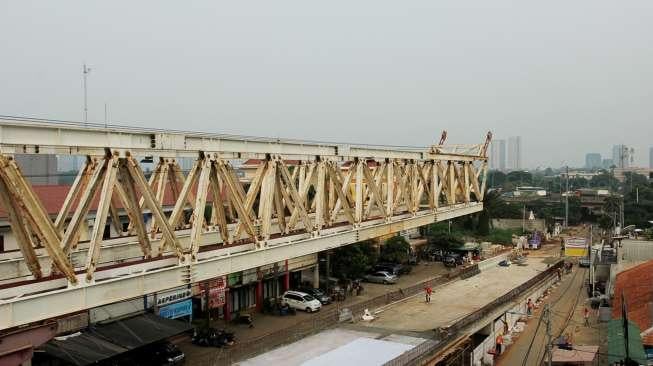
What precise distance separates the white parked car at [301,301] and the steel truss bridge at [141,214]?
17.5 feet

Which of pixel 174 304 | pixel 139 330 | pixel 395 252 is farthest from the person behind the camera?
pixel 395 252

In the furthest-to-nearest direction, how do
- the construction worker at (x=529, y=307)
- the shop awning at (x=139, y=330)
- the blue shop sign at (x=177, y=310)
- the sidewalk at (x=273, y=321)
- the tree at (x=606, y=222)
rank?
1. the tree at (x=606, y=222)
2. the construction worker at (x=529, y=307)
3. the blue shop sign at (x=177, y=310)
4. the sidewalk at (x=273, y=321)
5. the shop awning at (x=139, y=330)

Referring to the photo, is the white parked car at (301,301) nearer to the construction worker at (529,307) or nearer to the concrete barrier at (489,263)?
the construction worker at (529,307)

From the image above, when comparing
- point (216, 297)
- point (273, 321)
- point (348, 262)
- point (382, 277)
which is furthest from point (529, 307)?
point (216, 297)

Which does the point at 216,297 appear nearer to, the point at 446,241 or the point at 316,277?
the point at 316,277

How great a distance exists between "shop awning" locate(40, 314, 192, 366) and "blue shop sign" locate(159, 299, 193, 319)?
1596 millimetres

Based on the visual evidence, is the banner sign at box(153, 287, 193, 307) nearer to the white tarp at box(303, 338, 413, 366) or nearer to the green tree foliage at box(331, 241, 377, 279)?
the white tarp at box(303, 338, 413, 366)

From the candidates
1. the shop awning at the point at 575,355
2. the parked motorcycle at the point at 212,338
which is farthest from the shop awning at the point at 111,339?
the shop awning at the point at 575,355

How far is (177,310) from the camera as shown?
2109 centimetres

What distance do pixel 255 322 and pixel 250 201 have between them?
9.59m

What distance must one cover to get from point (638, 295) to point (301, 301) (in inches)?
528

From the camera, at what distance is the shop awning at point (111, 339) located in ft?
50.0

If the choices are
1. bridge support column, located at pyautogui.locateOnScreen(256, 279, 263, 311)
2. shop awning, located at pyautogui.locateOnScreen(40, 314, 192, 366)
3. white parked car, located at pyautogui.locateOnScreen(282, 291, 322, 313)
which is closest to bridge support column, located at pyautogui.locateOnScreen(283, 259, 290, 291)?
white parked car, located at pyautogui.locateOnScreen(282, 291, 322, 313)

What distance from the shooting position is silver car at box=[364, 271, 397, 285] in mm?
30828
